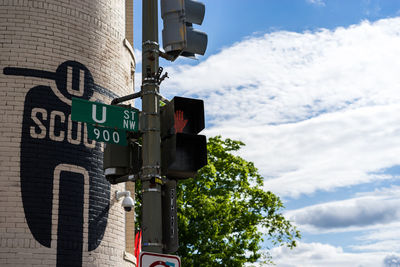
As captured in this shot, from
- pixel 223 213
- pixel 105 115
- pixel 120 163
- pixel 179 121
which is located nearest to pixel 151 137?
pixel 179 121

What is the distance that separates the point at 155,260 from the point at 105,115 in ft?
5.85

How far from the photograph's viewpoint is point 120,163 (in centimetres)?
588

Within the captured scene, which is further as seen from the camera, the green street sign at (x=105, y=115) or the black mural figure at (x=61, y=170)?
the black mural figure at (x=61, y=170)

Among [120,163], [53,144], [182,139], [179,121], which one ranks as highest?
[53,144]

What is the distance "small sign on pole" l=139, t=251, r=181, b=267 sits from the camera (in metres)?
5.27

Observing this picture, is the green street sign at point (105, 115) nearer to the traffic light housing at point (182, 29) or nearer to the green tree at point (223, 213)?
the traffic light housing at point (182, 29)

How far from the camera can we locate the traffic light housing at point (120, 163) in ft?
19.2

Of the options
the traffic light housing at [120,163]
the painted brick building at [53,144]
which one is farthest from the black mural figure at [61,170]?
the traffic light housing at [120,163]

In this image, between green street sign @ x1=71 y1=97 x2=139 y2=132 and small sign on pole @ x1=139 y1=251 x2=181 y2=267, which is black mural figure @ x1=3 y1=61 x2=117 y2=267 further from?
small sign on pole @ x1=139 y1=251 x2=181 y2=267

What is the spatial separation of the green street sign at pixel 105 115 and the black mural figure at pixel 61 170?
7.37m

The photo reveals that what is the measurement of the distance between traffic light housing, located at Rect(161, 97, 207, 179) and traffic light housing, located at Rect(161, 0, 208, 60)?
0.71m

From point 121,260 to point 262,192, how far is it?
1302 cm

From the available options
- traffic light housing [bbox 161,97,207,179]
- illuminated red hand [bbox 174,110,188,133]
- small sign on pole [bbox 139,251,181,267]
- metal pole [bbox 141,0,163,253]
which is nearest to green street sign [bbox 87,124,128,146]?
metal pole [bbox 141,0,163,253]

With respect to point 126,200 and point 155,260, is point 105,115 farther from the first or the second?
point 126,200
